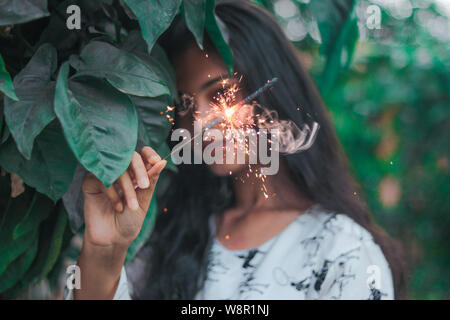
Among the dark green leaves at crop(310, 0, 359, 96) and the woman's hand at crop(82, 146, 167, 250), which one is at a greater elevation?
the dark green leaves at crop(310, 0, 359, 96)

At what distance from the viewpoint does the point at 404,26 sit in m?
1.78

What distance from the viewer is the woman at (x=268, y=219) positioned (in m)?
0.83

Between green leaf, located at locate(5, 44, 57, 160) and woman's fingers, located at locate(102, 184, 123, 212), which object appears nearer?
green leaf, located at locate(5, 44, 57, 160)

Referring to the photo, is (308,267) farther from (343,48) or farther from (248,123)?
(343,48)

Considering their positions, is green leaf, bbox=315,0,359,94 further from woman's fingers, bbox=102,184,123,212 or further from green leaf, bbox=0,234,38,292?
green leaf, bbox=0,234,38,292

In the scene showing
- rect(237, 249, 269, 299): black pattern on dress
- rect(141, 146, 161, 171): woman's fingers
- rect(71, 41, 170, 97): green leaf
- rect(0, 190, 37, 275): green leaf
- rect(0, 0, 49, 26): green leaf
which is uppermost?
rect(0, 0, 49, 26): green leaf

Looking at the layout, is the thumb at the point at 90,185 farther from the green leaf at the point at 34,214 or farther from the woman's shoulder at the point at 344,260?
the woman's shoulder at the point at 344,260

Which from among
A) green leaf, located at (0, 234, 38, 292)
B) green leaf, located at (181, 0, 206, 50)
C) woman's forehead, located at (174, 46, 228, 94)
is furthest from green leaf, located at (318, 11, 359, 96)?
green leaf, located at (0, 234, 38, 292)

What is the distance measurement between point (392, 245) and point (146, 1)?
31.7 inches

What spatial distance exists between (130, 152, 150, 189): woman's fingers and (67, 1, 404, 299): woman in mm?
61

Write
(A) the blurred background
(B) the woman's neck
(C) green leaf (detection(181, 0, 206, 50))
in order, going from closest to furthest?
(C) green leaf (detection(181, 0, 206, 50))
(B) the woman's neck
(A) the blurred background

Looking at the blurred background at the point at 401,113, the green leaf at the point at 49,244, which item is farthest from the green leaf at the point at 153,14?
the blurred background at the point at 401,113

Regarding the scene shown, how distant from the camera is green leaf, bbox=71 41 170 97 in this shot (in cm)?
55

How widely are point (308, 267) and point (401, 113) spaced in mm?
1377
